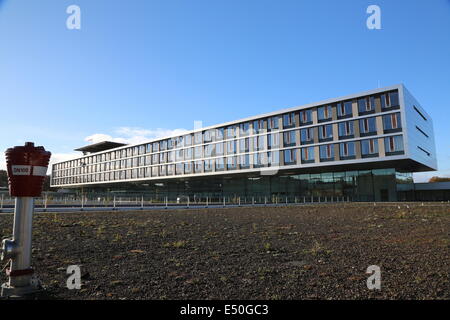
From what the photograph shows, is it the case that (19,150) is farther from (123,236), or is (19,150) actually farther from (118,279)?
(123,236)

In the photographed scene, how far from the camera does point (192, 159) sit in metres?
61.7

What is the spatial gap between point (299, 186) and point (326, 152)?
1042cm

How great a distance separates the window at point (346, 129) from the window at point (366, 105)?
232cm

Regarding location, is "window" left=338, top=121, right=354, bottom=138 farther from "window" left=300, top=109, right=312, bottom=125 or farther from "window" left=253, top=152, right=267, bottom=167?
"window" left=253, top=152, right=267, bottom=167

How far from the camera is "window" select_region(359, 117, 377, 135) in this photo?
138ft

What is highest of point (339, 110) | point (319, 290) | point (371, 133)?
point (339, 110)

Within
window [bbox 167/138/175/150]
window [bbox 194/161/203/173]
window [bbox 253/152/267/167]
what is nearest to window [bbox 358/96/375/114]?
window [bbox 253/152/267/167]

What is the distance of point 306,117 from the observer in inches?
1911

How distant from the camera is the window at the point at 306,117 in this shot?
158 feet

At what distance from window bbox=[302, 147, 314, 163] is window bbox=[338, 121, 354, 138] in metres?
4.99

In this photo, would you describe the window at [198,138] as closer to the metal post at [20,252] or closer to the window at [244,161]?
the window at [244,161]

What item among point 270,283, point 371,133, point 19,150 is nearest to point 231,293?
point 270,283
